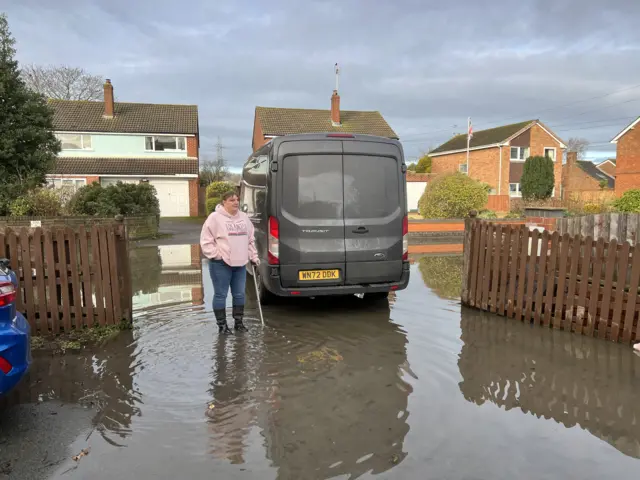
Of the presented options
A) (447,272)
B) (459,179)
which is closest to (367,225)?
(447,272)

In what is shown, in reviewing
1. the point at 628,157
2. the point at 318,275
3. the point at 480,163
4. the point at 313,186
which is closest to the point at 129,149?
the point at 480,163

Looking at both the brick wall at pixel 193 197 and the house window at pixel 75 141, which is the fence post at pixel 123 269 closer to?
the brick wall at pixel 193 197

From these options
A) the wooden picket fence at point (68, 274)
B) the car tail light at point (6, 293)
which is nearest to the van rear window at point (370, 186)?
the wooden picket fence at point (68, 274)

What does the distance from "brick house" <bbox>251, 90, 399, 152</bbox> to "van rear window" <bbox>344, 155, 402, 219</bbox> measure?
30.5 metres

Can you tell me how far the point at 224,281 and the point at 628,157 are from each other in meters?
37.5

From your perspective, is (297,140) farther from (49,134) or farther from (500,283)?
(49,134)

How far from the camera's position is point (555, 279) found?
6.10 m

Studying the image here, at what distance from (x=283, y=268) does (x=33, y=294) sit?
297 centimetres

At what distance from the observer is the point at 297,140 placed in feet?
21.2

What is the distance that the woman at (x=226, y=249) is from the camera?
6.01 m

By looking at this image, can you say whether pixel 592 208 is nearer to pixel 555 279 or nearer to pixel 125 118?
pixel 555 279

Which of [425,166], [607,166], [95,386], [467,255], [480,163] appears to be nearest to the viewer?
[95,386]

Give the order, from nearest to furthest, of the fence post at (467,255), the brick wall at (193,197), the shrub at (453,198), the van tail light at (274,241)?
the van tail light at (274,241) → the fence post at (467,255) → the shrub at (453,198) → the brick wall at (193,197)

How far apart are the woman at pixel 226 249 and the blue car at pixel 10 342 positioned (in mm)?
2526
